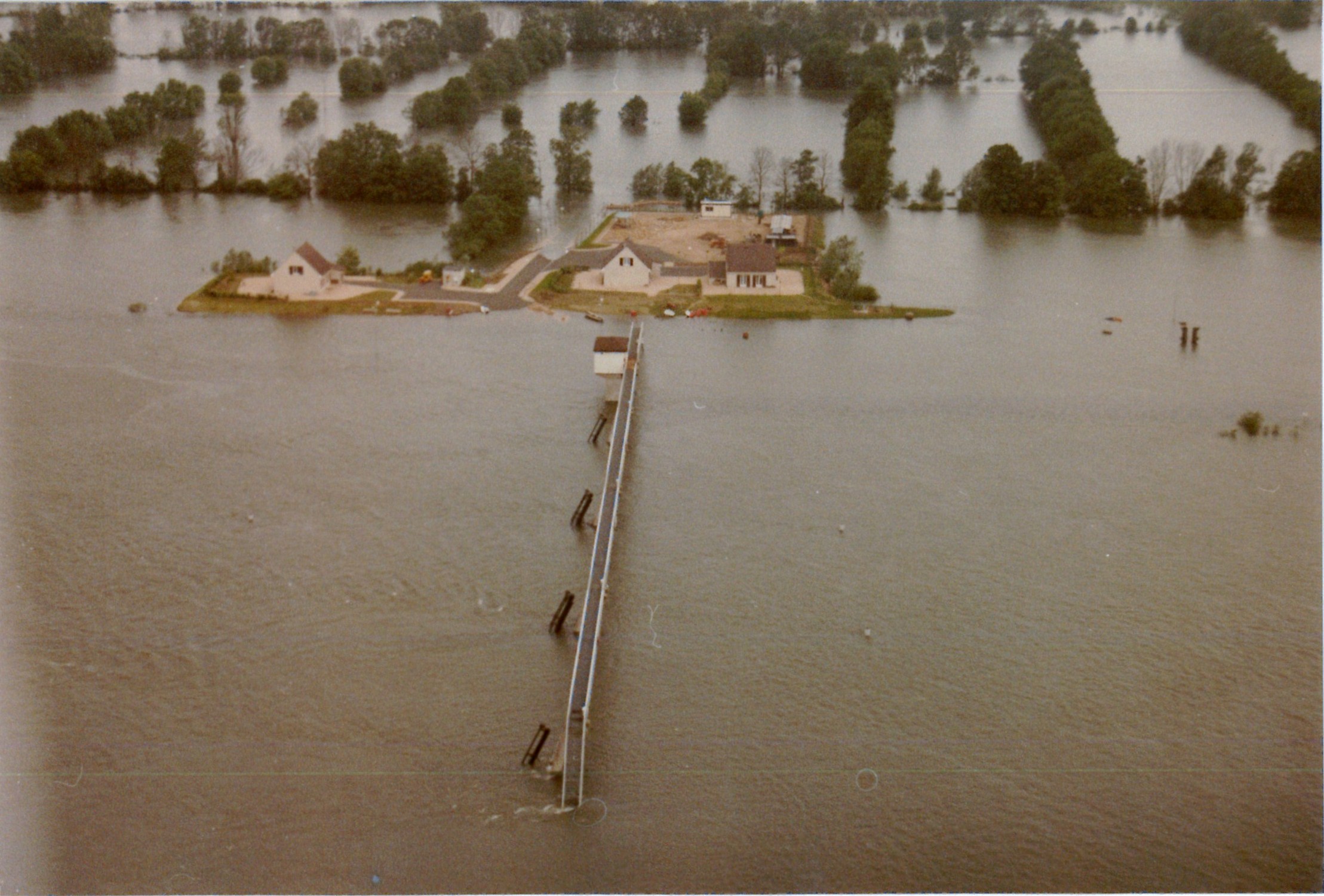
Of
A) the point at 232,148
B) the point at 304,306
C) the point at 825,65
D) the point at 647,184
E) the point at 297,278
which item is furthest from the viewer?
the point at 825,65

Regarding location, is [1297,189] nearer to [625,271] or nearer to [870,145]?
[870,145]

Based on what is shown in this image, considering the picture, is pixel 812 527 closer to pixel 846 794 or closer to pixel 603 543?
pixel 603 543

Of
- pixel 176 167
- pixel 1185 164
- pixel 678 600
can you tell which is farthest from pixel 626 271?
pixel 1185 164

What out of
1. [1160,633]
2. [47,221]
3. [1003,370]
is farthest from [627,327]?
[47,221]

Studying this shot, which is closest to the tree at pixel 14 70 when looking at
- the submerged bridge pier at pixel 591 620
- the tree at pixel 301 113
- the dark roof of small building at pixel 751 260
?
the tree at pixel 301 113

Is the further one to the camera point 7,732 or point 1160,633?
point 1160,633

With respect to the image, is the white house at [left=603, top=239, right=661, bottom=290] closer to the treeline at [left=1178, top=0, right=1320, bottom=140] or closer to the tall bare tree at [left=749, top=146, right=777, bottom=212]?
the tall bare tree at [left=749, top=146, right=777, bottom=212]
